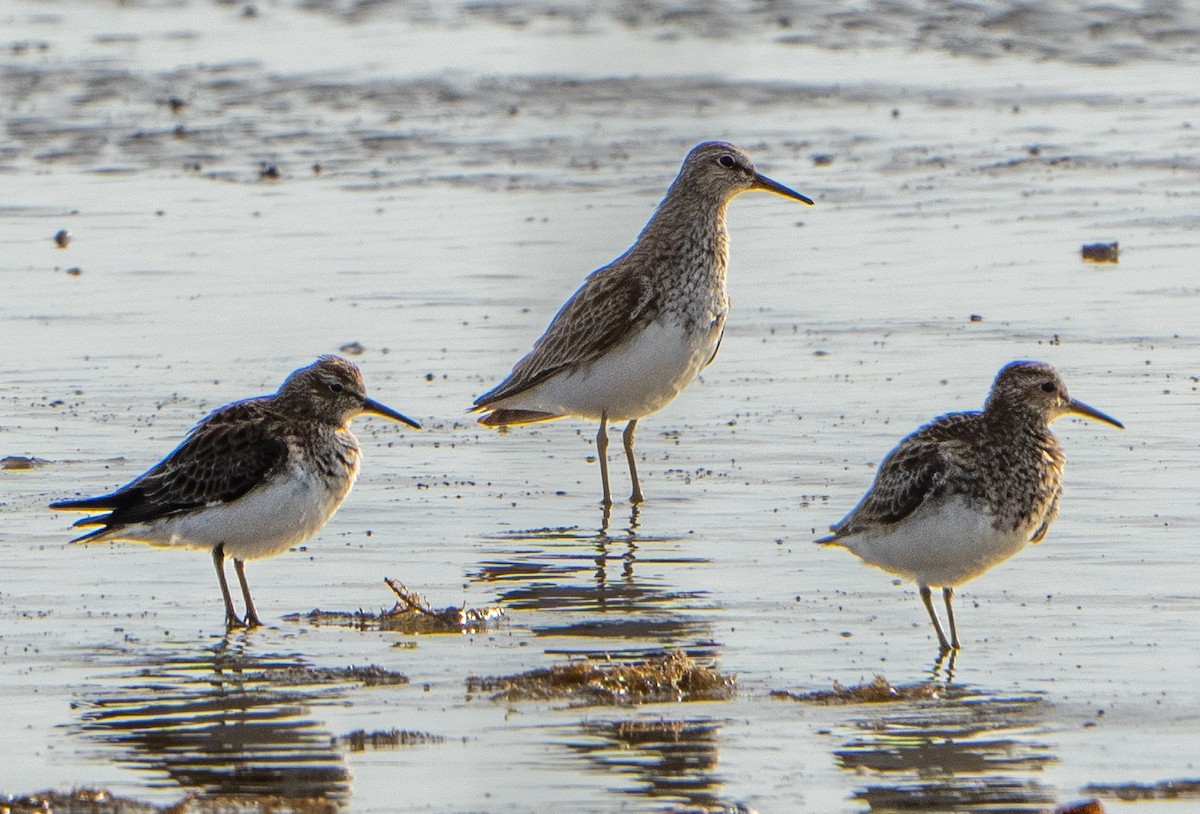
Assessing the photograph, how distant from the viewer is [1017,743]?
23.4 ft

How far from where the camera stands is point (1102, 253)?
592 inches

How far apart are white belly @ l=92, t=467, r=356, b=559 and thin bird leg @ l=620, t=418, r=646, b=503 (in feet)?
7.62

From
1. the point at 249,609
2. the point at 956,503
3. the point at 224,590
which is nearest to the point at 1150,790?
the point at 956,503

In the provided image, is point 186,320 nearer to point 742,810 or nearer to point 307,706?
point 307,706

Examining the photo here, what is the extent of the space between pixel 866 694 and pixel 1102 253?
811 centimetres

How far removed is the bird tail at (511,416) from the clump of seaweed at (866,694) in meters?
4.15

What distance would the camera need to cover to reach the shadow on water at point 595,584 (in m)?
8.66

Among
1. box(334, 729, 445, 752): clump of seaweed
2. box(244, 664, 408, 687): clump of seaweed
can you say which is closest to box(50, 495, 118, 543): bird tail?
box(244, 664, 408, 687): clump of seaweed

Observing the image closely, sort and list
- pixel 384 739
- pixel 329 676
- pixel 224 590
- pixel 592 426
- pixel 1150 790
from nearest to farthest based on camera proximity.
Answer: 1. pixel 1150 790
2. pixel 384 739
3. pixel 329 676
4. pixel 224 590
5. pixel 592 426

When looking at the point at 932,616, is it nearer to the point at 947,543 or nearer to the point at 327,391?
the point at 947,543

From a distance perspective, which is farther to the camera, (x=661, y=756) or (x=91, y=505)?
(x=91, y=505)

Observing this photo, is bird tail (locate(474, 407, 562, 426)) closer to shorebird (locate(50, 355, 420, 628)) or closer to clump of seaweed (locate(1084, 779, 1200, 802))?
shorebird (locate(50, 355, 420, 628))

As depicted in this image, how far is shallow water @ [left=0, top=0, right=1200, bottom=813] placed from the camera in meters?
7.20

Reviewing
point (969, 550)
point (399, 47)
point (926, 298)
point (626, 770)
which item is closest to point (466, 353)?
point (926, 298)
